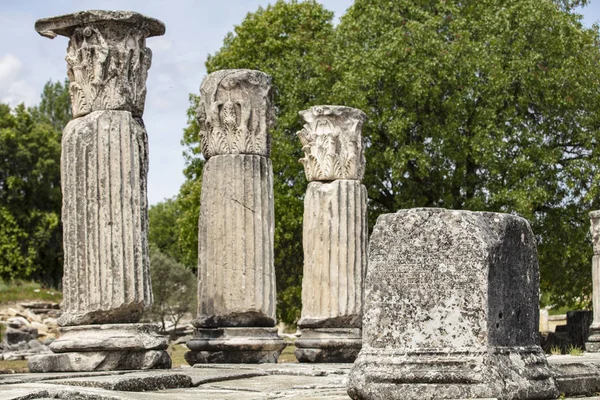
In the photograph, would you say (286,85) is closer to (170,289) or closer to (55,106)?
(170,289)

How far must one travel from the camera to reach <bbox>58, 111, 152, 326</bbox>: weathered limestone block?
1055 cm

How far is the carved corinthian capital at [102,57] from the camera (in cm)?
1109

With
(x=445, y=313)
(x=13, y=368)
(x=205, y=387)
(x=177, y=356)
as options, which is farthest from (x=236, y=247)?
(x=177, y=356)

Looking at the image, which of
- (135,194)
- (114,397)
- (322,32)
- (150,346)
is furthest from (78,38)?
(322,32)

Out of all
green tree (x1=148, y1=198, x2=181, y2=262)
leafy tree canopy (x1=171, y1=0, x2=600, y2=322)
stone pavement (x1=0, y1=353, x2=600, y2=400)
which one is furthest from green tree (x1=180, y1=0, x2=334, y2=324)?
green tree (x1=148, y1=198, x2=181, y2=262)

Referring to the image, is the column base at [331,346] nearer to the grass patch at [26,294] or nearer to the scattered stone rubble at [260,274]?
the scattered stone rubble at [260,274]

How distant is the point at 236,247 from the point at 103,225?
10.2ft

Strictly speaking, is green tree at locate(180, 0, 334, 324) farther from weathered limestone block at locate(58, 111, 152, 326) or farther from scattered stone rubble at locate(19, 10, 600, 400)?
weathered limestone block at locate(58, 111, 152, 326)

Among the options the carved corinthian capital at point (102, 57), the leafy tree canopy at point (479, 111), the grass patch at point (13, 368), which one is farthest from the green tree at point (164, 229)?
the carved corinthian capital at point (102, 57)

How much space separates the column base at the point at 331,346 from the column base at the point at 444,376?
25.8 ft

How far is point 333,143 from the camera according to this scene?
627 inches

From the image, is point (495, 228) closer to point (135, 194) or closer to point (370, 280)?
point (370, 280)

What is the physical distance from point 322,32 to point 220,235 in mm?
19570

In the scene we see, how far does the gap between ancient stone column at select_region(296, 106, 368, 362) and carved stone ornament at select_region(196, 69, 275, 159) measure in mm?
1810
